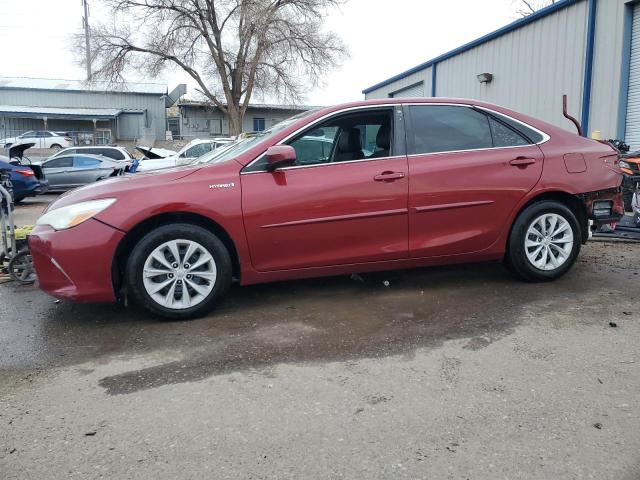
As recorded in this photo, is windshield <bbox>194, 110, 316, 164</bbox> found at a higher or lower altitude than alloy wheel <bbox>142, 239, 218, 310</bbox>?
higher

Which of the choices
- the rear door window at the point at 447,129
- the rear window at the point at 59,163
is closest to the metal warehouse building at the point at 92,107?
the rear window at the point at 59,163

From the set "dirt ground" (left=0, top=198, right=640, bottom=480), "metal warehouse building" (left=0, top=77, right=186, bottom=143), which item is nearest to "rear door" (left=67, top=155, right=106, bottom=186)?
"dirt ground" (left=0, top=198, right=640, bottom=480)

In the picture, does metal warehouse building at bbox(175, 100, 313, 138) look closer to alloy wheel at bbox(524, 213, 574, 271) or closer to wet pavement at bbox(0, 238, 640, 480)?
alloy wheel at bbox(524, 213, 574, 271)

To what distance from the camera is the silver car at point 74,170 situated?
16.6m

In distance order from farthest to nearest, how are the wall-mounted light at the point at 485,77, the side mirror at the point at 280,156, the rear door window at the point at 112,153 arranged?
the rear door window at the point at 112,153 → the wall-mounted light at the point at 485,77 → the side mirror at the point at 280,156

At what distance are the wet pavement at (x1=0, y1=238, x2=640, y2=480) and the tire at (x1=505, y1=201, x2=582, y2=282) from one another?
204 millimetres

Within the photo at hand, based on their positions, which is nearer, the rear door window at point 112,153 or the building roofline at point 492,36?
the building roofline at point 492,36

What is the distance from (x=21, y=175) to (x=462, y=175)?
37.4 feet

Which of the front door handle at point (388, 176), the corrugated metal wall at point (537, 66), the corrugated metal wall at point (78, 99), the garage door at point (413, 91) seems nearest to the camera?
the front door handle at point (388, 176)

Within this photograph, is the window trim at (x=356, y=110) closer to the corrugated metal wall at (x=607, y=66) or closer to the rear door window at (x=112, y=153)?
the corrugated metal wall at (x=607, y=66)

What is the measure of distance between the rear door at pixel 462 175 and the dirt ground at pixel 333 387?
1.82 ft

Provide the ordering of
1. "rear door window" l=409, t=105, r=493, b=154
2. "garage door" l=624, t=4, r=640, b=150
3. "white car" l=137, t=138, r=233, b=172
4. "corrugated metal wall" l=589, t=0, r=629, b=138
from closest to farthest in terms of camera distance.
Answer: "rear door window" l=409, t=105, r=493, b=154
"garage door" l=624, t=4, r=640, b=150
"corrugated metal wall" l=589, t=0, r=629, b=138
"white car" l=137, t=138, r=233, b=172

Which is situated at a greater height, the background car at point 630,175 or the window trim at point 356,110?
the window trim at point 356,110

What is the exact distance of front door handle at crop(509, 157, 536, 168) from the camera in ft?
15.7
